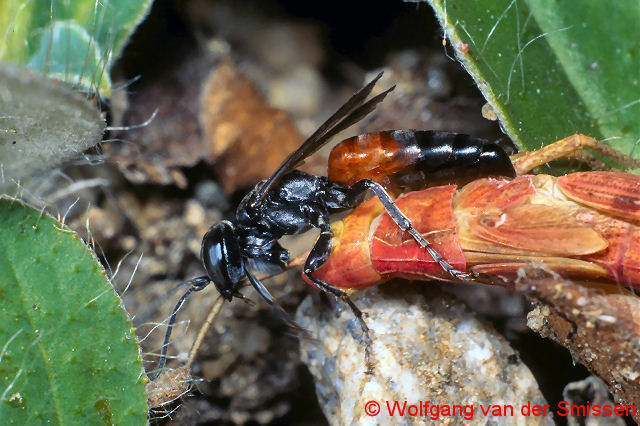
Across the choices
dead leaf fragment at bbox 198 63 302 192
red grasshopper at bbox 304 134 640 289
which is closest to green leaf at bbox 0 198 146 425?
red grasshopper at bbox 304 134 640 289

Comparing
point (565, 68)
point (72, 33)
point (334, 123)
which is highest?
point (72, 33)

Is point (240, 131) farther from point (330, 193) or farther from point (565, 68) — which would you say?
point (565, 68)

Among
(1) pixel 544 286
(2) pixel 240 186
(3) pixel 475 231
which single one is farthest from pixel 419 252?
(2) pixel 240 186

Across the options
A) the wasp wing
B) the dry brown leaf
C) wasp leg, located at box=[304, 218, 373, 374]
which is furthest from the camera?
wasp leg, located at box=[304, 218, 373, 374]

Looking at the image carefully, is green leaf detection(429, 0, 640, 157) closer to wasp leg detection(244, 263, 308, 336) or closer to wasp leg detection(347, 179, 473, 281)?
wasp leg detection(347, 179, 473, 281)

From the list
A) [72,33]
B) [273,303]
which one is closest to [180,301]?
[273,303]

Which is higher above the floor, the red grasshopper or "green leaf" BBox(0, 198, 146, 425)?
"green leaf" BBox(0, 198, 146, 425)

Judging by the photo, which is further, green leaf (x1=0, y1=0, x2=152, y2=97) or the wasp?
green leaf (x1=0, y1=0, x2=152, y2=97)
